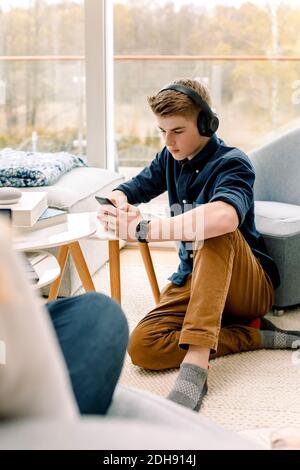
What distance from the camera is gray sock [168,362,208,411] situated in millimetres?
1609

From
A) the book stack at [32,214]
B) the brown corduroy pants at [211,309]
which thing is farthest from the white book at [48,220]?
the brown corduroy pants at [211,309]

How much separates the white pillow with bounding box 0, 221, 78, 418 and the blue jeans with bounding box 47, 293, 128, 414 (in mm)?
207

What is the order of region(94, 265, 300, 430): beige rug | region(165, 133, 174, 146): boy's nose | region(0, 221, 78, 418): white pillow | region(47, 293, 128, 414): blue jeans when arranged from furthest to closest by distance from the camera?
region(165, 133, 174, 146): boy's nose < region(94, 265, 300, 430): beige rug < region(47, 293, 128, 414): blue jeans < region(0, 221, 78, 418): white pillow

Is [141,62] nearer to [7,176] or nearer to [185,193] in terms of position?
[7,176]

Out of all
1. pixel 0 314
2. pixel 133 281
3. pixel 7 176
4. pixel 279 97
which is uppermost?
pixel 0 314

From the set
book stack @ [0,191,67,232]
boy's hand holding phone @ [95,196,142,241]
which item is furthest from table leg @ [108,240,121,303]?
book stack @ [0,191,67,232]

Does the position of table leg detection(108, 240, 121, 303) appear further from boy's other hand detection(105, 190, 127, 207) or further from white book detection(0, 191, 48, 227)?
A: white book detection(0, 191, 48, 227)

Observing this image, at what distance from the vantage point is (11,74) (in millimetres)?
3242

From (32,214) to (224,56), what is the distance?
5.65 ft

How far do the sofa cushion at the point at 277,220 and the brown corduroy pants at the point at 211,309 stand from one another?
12.7 inches

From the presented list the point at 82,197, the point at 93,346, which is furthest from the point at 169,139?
the point at 93,346

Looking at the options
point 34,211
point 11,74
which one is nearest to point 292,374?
point 34,211

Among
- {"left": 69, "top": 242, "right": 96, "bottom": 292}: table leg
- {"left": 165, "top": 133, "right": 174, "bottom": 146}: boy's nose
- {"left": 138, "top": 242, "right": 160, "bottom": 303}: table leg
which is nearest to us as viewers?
{"left": 165, "top": 133, "right": 174, "bottom": 146}: boy's nose
